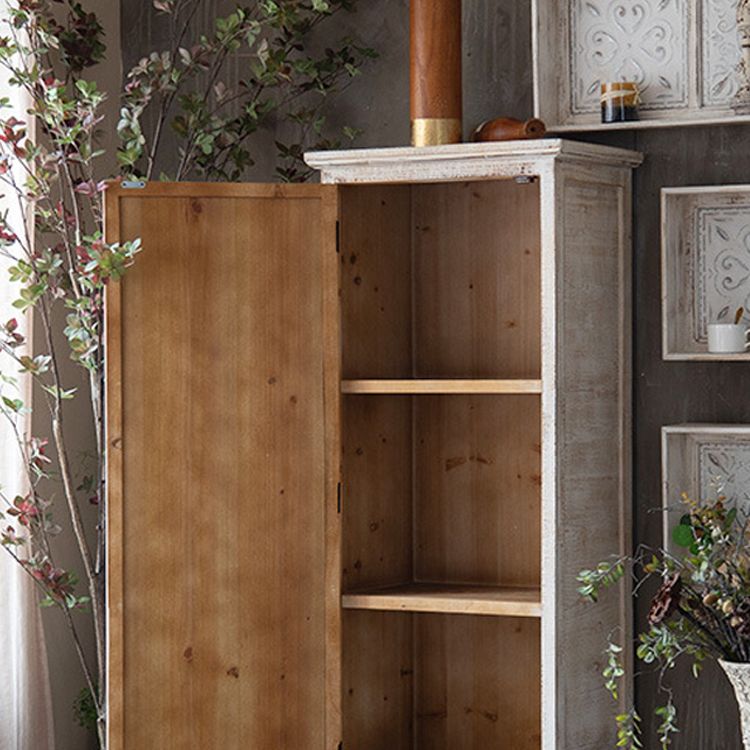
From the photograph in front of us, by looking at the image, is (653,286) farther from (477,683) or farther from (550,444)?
(477,683)

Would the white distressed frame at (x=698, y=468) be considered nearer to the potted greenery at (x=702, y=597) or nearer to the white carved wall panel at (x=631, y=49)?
the potted greenery at (x=702, y=597)

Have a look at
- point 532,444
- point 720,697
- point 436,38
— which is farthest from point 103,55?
point 720,697

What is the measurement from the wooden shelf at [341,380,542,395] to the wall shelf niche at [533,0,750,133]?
66cm

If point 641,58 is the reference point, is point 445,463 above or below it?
below

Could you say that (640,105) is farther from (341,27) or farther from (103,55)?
(103,55)

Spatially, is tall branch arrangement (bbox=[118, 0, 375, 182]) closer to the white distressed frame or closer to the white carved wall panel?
the white carved wall panel

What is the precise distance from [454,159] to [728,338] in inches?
28.2

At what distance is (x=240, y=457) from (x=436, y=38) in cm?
102

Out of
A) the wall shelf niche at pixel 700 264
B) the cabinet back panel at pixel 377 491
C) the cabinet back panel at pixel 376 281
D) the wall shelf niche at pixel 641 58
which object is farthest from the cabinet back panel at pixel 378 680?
the wall shelf niche at pixel 641 58

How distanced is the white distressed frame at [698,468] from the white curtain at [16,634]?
1502 millimetres

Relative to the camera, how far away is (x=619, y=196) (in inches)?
126

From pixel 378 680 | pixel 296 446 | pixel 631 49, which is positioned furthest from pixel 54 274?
pixel 631 49

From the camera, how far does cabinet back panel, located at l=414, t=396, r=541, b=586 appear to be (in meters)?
3.36

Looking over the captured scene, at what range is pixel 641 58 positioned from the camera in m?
3.24
